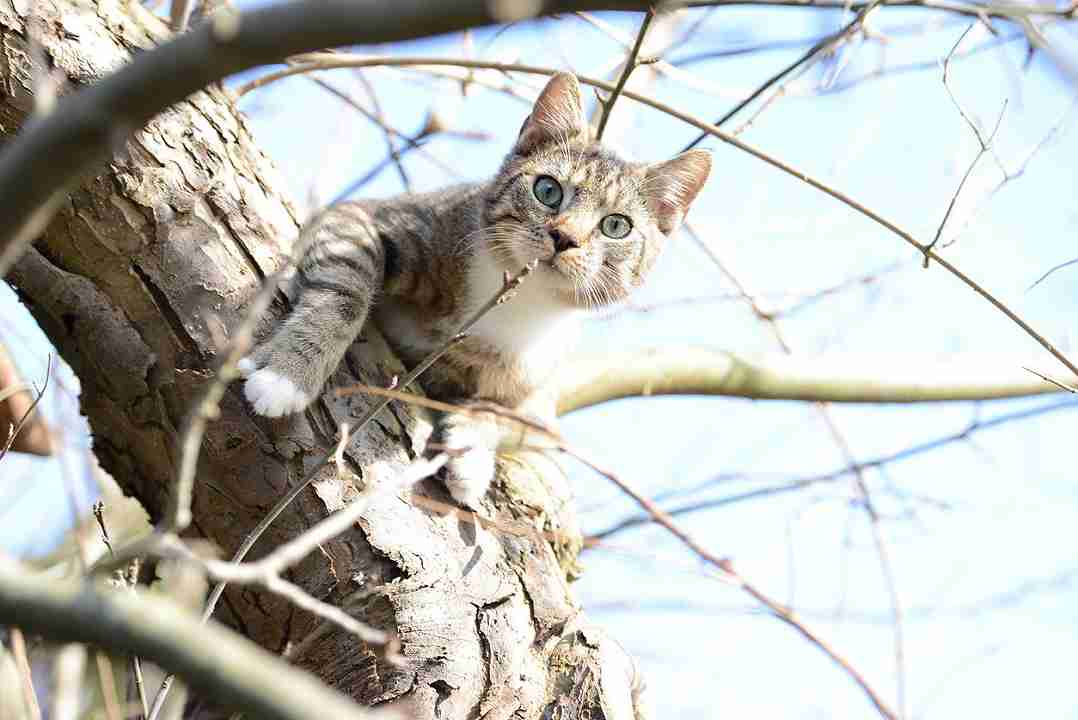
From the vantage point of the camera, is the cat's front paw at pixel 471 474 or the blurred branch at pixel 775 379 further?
the blurred branch at pixel 775 379

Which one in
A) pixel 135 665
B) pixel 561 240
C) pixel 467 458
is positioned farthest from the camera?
pixel 561 240

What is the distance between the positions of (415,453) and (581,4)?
7.87 feet

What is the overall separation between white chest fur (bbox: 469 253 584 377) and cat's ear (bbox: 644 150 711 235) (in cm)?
61

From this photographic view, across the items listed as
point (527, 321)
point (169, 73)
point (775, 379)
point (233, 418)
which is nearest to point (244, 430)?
point (233, 418)

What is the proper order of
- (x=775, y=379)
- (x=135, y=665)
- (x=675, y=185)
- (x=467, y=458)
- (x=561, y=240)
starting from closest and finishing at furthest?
(x=135, y=665) < (x=467, y=458) < (x=561, y=240) < (x=675, y=185) < (x=775, y=379)

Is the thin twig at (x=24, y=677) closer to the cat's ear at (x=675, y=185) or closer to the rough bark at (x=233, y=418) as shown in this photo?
the rough bark at (x=233, y=418)

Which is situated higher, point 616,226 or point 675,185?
point 675,185

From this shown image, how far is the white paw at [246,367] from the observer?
3139mm

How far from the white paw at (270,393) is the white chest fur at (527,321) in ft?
4.14

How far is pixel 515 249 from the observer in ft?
14.0

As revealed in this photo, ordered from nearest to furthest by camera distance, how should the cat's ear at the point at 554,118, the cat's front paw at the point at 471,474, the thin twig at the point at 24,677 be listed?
1. the thin twig at the point at 24,677
2. the cat's front paw at the point at 471,474
3. the cat's ear at the point at 554,118

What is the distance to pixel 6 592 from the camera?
1.29m

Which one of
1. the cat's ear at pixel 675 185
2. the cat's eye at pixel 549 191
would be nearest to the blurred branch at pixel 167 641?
the cat's eye at pixel 549 191

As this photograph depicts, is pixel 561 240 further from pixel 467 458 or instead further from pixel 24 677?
pixel 24 677
